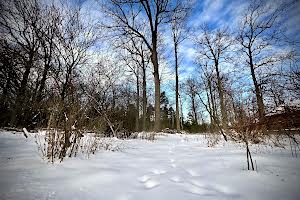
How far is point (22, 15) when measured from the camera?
423 inches

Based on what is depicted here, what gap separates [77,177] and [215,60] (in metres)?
18.4

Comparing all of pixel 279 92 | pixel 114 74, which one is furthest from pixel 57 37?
pixel 279 92

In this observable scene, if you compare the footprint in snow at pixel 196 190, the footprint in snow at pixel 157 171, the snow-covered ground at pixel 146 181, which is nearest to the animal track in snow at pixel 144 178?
the snow-covered ground at pixel 146 181

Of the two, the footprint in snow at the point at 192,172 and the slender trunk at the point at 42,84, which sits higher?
the slender trunk at the point at 42,84

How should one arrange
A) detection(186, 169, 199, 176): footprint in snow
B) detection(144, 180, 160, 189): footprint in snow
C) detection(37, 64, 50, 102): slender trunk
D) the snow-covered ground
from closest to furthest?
the snow-covered ground < detection(144, 180, 160, 189): footprint in snow < detection(186, 169, 199, 176): footprint in snow < detection(37, 64, 50, 102): slender trunk

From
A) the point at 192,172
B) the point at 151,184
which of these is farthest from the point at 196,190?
the point at 192,172

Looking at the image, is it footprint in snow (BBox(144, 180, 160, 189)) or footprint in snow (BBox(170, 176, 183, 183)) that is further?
footprint in snow (BBox(170, 176, 183, 183))

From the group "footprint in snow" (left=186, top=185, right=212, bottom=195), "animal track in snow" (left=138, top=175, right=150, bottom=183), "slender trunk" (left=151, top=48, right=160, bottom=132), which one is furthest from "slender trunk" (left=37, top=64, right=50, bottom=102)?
"footprint in snow" (left=186, top=185, right=212, bottom=195)

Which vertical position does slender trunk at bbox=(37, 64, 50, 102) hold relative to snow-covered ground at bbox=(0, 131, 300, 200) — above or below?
above

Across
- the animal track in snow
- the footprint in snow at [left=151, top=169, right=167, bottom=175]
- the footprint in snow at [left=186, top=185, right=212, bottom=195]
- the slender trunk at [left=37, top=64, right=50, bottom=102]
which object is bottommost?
the footprint in snow at [left=186, top=185, right=212, bottom=195]

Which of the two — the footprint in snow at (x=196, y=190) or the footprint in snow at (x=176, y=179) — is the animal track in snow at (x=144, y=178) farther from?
the footprint in snow at (x=196, y=190)

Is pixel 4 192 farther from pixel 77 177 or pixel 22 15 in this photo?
pixel 22 15

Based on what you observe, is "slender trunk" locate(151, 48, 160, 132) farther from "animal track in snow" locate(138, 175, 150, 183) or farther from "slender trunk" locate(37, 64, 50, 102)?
"animal track in snow" locate(138, 175, 150, 183)

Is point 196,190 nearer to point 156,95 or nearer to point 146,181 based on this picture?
point 146,181
